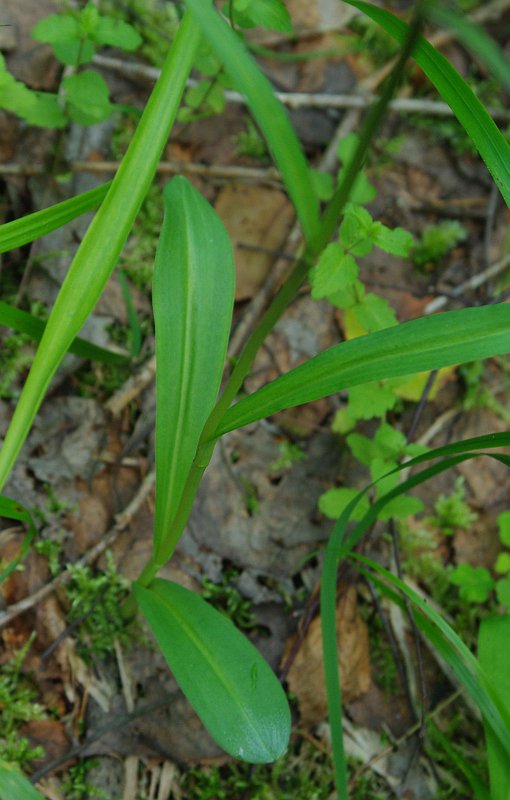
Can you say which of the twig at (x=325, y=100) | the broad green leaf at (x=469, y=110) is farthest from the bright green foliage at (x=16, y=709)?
the twig at (x=325, y=100)

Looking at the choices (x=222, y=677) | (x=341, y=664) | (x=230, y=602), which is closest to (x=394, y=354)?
(x=222, y=677)

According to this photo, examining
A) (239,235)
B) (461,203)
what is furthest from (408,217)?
(239,235)

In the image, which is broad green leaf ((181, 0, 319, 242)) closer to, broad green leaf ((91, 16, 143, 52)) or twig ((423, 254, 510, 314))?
broad green leaf ((91, 16, 143, 52))

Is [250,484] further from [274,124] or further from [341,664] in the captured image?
[274,124]

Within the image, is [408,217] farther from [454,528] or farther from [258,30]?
[454,528]

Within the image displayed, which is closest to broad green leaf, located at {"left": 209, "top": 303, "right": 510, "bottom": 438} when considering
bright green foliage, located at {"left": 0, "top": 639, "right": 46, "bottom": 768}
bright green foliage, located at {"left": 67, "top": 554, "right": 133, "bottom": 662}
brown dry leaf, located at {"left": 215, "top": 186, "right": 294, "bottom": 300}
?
bright green foliage, located at {"left": 67, "top": 554, "right": 133, "bottom": 662}

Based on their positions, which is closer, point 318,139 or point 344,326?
point 344,326

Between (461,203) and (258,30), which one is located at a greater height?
(258,30)
